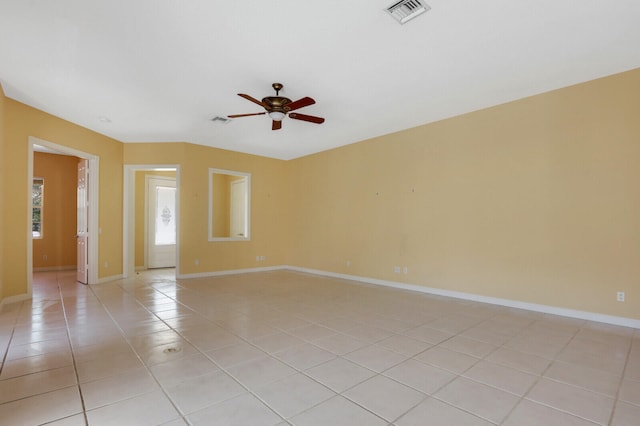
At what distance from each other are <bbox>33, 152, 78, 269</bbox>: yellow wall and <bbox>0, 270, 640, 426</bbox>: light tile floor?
4213 millimetres

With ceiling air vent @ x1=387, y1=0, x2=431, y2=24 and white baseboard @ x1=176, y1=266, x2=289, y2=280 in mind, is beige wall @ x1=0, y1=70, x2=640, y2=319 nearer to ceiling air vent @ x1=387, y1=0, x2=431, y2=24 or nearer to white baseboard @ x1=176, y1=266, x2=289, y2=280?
white baseboard @ x1=176, y1=266, x2=289, y2=280

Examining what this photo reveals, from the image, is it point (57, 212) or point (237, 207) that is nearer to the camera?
point (57, 212)

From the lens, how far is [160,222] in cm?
805

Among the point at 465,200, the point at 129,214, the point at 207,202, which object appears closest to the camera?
the point at 465,200

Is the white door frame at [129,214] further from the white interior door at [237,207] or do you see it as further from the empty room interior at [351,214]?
the white interior door at [237,207]

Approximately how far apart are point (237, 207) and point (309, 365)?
6920 millimetres

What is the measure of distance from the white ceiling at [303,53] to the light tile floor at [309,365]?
113 inches

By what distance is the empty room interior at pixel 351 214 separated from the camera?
2.08 meters

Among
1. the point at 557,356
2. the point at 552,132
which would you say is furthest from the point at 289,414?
the point at 552,132

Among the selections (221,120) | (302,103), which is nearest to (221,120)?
(221,120)

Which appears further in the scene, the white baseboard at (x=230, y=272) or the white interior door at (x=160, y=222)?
the white interior door at (x=160, y=222)

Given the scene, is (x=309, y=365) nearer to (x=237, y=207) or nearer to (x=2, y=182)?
(x=2, y=182)

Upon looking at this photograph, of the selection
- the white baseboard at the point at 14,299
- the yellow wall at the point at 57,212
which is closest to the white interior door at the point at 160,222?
the yellow wall at the point at 57,212

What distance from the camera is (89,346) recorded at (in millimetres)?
2764
